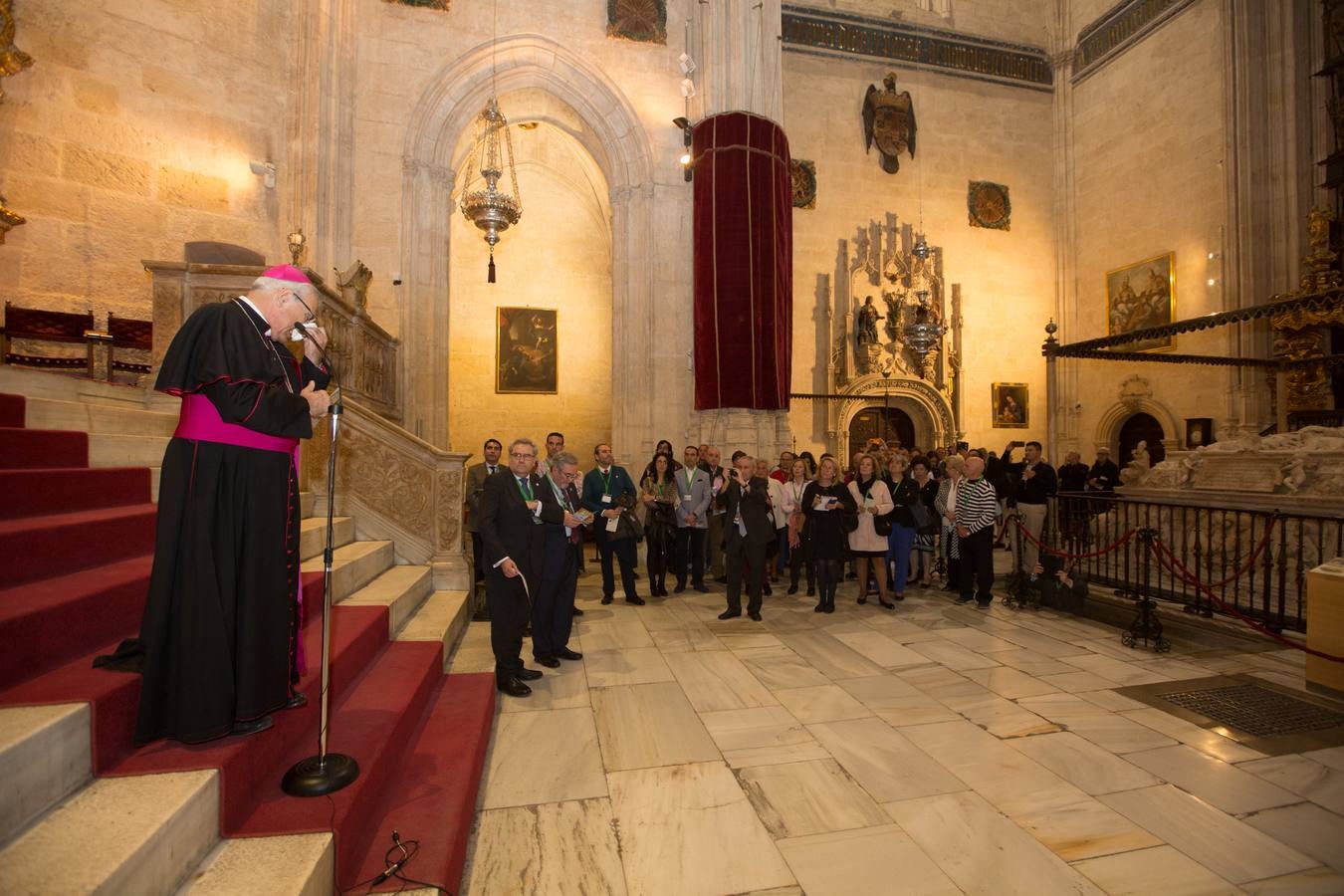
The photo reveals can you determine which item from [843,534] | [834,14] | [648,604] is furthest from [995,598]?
[834,14]

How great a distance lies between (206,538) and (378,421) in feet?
12.7

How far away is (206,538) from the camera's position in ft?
6.41

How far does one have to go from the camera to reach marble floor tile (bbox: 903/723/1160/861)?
8.51 ft

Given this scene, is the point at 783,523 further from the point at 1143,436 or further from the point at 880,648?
the point at 1143,436

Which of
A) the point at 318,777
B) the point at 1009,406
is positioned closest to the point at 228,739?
the point at 318,777

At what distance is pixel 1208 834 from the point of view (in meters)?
2.63

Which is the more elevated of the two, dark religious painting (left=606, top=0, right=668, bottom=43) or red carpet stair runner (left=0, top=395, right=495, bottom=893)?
dark religious painting (left=606, top=0, right=668, bottom=43)

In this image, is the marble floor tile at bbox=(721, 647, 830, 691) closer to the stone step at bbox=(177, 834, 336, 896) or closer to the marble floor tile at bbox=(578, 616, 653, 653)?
the marble floor tile at bbox=(578, 616, 653, 653)

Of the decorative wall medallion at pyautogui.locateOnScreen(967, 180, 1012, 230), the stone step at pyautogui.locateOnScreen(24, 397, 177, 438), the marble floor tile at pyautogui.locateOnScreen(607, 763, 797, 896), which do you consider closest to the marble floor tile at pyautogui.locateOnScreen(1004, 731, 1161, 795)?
the marble floor tile at pyautogui.locateOnScreen(607, 763, 797, 896)

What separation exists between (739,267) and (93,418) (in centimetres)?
769

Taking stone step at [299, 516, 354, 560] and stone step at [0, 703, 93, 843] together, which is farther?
stone step at [299, 516, 354, 560]

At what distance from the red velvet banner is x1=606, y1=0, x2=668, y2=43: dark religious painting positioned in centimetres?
210

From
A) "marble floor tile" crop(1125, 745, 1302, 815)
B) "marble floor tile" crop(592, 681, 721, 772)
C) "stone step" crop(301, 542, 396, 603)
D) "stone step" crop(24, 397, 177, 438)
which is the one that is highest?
"stone step" crop(24, 397, 177, 438)

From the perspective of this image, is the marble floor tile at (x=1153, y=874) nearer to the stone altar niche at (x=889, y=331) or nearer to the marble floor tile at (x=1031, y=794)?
the marble floor tile at (x=1031, y=794)
